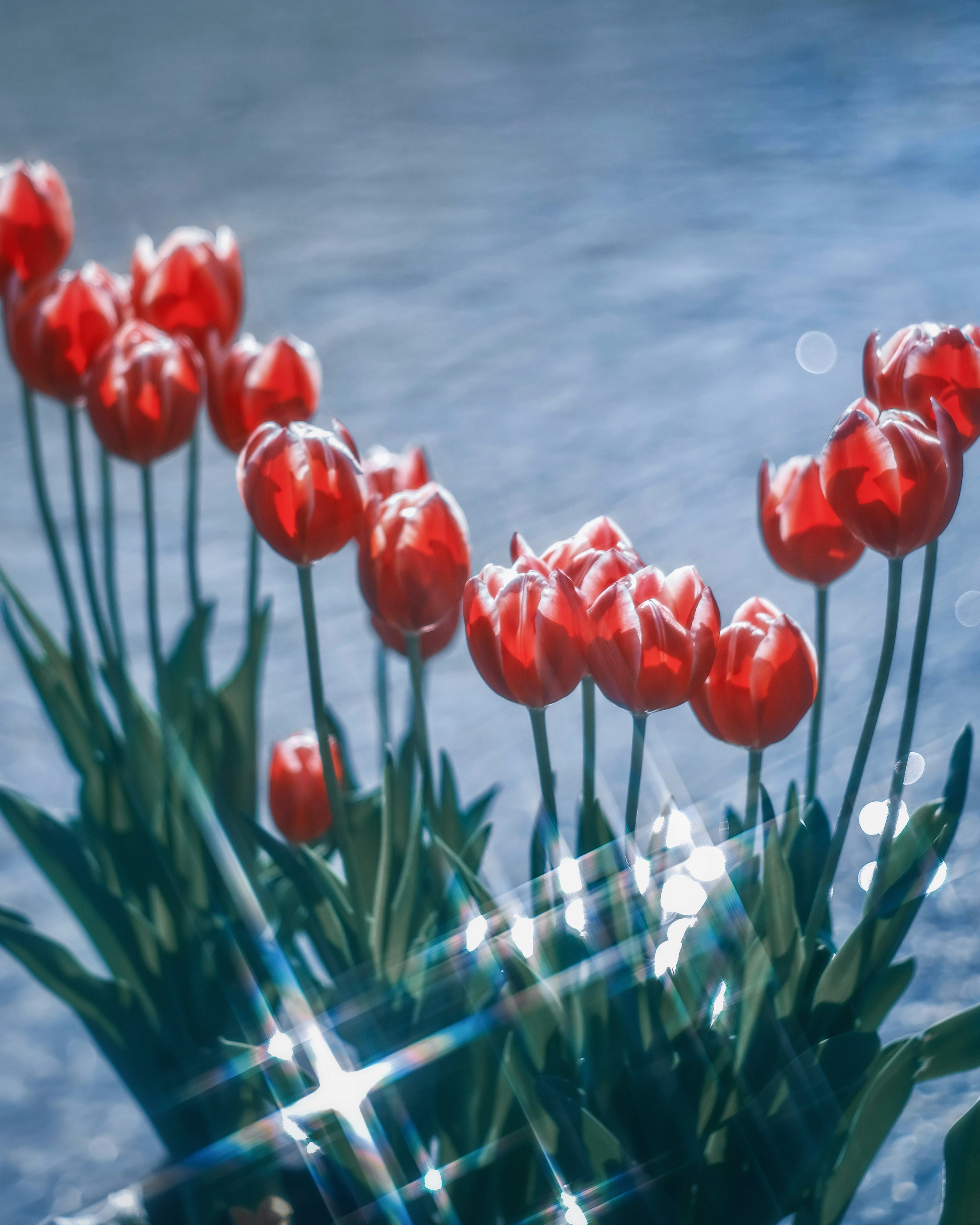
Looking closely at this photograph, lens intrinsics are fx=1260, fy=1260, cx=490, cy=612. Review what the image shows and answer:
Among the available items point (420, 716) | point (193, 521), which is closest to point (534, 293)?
point (193, 521)

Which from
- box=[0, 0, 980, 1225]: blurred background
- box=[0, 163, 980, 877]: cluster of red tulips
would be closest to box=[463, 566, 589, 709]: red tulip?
box=[0, 163, 980, 877]: cluster of red tulips

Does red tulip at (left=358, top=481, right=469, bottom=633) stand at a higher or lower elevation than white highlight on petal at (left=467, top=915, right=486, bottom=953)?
higher

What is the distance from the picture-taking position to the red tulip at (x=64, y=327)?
34cm

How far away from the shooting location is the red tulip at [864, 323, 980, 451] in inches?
10.2

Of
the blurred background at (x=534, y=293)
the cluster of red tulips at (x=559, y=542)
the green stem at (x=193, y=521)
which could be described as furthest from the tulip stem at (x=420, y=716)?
the blurred background at (x=534, y=293)

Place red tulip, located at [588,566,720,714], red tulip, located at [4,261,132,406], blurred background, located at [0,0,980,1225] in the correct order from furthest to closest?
blurred background, located at [0,0,980,1225]
red tulip, located at [4,261,132,406]
red tulip, located at [588,566,720,714]

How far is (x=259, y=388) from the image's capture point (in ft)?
1.11

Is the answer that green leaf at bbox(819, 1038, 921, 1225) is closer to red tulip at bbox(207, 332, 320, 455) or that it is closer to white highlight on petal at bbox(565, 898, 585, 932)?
white highlight on petal at bbox(565, 898, 585, 932)

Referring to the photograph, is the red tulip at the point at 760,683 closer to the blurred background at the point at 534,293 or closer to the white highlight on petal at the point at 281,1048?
the white highlight on petal at the point at 281,1048

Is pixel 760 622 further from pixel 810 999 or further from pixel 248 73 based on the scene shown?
pixel 248 73

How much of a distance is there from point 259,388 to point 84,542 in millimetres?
81

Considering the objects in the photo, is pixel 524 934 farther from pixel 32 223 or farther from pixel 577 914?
pixel 32 223

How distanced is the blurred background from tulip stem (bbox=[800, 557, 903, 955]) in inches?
8.7

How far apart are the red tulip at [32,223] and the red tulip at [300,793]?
16cm
